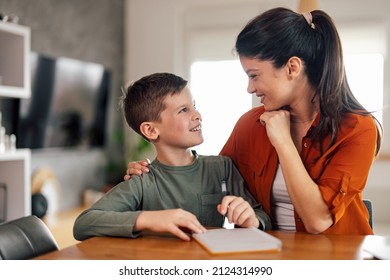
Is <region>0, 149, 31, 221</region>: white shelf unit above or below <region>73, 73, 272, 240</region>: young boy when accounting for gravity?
below

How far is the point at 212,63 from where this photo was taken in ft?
11.5

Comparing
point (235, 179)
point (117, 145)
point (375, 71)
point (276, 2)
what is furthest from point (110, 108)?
point (235, 179)

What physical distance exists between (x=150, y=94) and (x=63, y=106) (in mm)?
2276

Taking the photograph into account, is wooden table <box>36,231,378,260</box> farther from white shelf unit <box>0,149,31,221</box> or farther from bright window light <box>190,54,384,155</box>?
white shelf unit <box>0,149,31,221</box>

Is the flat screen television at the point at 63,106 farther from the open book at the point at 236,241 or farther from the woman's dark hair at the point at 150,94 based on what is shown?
the open book at the point at 236,241

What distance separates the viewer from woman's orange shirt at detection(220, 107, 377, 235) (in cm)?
Result: 87

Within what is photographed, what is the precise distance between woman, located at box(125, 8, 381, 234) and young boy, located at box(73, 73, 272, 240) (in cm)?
5

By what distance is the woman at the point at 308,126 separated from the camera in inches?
34.0

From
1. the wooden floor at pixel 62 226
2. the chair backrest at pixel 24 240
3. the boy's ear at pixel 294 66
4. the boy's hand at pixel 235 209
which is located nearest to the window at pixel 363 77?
the wooden floor at pixel 62 226

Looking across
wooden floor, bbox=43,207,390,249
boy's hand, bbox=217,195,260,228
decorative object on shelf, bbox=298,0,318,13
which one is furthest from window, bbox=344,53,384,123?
boy's hand, bbox=217,195,260,228

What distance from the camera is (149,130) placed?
955 mm

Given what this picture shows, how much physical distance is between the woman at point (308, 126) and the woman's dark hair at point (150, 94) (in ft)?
0.36
